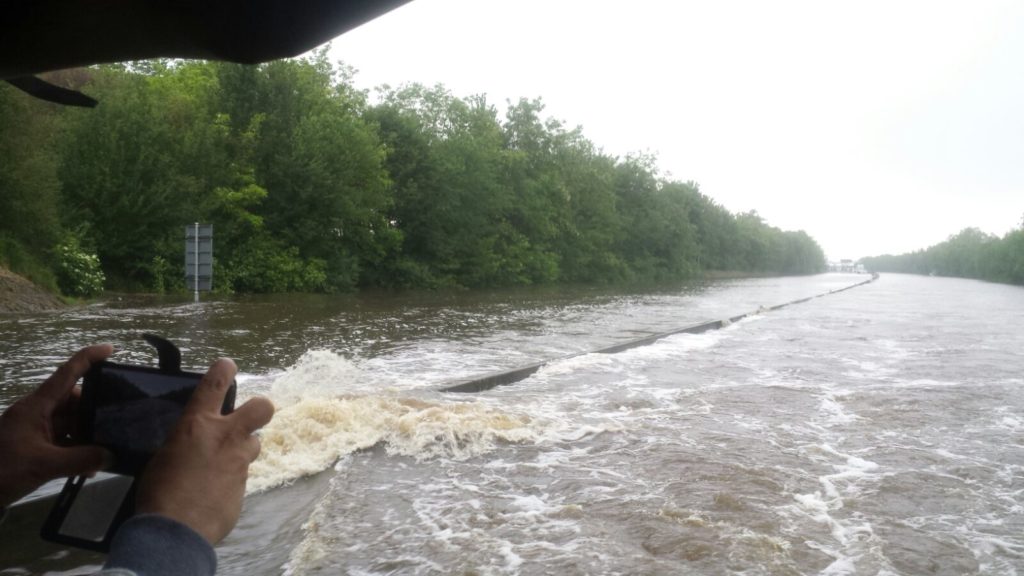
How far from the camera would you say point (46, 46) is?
2193 mm

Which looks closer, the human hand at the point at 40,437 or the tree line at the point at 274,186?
the human hand at the point at 40,437

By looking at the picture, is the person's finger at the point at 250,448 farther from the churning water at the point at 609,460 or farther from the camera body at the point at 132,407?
the churning water at the point at 609,460

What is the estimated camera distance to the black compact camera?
4.59 feet

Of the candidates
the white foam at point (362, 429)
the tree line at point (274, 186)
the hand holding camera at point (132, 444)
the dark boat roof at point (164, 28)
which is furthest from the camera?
the tree line at point (274, 186)

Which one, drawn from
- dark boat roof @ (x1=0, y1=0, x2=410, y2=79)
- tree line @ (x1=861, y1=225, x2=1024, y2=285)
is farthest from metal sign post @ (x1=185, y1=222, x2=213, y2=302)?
tree line @ (x1=861, y1=225, x2=1024, y2=285)

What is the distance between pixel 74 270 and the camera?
67.6 feet

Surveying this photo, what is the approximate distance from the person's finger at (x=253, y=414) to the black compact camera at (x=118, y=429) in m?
0.04

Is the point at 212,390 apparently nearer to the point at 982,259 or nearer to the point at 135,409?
the point at 135,409

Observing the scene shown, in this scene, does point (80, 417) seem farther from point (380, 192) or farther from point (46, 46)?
point (380, 192)

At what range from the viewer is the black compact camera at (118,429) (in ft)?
4.59

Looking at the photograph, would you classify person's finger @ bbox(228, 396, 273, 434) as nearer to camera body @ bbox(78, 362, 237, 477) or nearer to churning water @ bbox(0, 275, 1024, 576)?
camera body @ bbox(78, 362, 237, 477)

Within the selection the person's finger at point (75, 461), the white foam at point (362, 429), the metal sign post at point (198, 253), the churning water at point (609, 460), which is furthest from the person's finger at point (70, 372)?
the metal sign post at point (198, 253)

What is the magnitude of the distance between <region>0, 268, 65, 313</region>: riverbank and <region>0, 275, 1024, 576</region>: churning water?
3.48m

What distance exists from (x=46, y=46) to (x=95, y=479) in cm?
145
